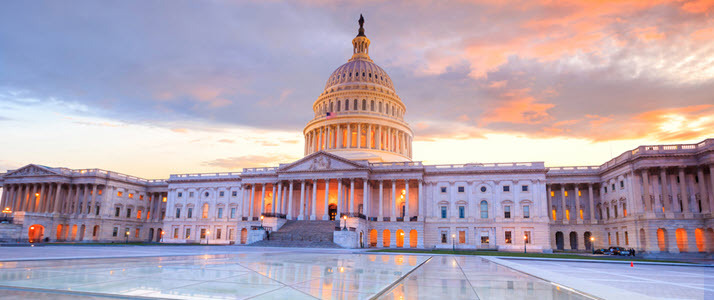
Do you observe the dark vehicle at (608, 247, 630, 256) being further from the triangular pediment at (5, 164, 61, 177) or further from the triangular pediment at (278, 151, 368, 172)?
the triangular pediment at (5, 164, 61, 177)

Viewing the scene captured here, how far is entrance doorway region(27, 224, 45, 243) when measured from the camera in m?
75.0

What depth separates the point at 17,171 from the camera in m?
84.0

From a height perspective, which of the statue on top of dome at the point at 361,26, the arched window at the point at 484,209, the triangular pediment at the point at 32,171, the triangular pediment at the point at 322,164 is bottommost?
the arched window at the point at 484,209

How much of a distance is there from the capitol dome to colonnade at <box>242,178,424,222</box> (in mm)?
10770

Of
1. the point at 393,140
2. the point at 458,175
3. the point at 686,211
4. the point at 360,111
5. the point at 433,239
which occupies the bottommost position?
the point at 433,239

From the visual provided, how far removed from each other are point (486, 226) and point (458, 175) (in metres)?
9.14

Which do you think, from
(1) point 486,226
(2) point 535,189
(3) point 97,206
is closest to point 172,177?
(3) point 97,206

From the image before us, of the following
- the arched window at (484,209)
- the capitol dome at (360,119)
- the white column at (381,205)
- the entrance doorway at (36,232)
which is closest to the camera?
the arched window at (484,209)

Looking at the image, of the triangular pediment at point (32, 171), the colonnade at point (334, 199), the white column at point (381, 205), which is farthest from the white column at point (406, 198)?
the triangular pediment at point (32, 171)

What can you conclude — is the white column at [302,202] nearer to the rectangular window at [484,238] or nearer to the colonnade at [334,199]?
the colonnade at [334,199]

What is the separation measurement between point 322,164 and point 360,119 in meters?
21.0

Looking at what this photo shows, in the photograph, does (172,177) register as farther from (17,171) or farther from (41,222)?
(17,171)

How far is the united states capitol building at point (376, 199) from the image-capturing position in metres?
55.7

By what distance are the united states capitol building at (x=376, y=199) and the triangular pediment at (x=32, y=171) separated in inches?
9.8
